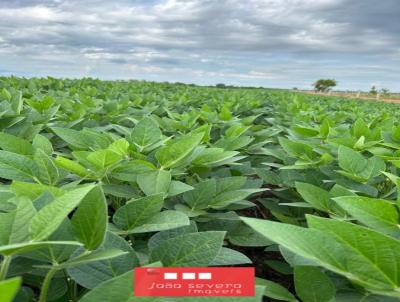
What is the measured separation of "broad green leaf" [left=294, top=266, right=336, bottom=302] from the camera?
975 millimetres

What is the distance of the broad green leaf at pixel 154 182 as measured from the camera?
1299 millimetres

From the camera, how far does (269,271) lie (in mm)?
2084

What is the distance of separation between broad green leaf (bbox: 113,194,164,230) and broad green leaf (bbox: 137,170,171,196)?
174 millimetres

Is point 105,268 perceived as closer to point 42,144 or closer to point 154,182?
point 154,182

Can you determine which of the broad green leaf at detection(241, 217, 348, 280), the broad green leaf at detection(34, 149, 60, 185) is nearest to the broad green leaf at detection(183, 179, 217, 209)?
the broad green leaf at detection(34, 149, 60, 185)

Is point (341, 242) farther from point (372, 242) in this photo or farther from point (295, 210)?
point (295, 210)

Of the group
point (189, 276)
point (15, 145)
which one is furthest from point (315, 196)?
point (15, 145)

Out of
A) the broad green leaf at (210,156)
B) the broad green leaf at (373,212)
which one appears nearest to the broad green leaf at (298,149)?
the broad green leaf at (210,156)

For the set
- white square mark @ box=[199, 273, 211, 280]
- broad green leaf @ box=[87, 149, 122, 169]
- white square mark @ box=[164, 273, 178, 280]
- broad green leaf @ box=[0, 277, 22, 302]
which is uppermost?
broad green leaf @ box=[87, 149, 122, 169]

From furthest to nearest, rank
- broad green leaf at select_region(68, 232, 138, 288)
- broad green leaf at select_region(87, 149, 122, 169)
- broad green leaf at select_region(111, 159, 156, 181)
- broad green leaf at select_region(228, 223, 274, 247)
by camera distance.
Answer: broad green leaf at select_region(228, 223, 274, 247)
broad green leaf at select_region(111, 159, 156, 181)
broad green leaf at select_region(87, 149, 122, 169)
broad green leaf at select_region(68, 232, 138, 288)

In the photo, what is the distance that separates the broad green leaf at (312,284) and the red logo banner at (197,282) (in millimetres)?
233

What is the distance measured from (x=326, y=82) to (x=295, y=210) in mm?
66792

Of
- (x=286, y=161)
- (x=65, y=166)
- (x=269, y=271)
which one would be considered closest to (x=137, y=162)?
(x=65, y=166)

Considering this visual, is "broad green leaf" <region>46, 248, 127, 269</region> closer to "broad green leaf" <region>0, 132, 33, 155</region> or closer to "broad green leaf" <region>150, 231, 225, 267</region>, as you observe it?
"broad green leaf" <region>150, 231, 225, 267</region>
